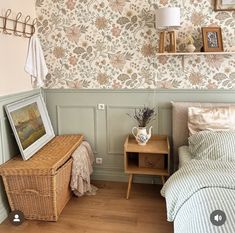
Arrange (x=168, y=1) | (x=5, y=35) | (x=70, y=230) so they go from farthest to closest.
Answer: (x=168, y=1) < (x=5, y=35) < (x=70, y=230)

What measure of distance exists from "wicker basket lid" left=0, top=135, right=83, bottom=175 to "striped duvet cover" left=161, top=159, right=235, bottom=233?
1.05m

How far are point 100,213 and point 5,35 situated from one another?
6.52 ft

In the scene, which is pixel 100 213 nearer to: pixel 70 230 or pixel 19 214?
pixel 70 230

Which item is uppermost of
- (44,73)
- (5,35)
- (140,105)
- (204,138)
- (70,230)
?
(5,35)

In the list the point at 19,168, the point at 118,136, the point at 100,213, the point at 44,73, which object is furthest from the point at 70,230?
the point at 44,73

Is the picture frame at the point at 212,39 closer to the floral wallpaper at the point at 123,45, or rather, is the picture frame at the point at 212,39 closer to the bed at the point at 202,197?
the floral wallpaper at the point at 123,45

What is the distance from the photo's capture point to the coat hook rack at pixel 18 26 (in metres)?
2.72

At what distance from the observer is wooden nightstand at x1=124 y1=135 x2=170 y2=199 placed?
2992 millimetres

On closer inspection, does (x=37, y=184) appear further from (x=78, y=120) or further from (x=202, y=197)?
(x=202, y=197)

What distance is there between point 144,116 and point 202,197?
1458mm

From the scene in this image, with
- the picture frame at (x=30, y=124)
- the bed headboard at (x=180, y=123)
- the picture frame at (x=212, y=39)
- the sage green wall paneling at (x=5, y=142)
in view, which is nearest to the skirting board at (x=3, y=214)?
the sage green wall paneling at (x=5, y=142)

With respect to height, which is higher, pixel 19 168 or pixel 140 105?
pixel 140 105

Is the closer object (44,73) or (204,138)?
(204,138)

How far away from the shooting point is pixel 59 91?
3490 millimetres
